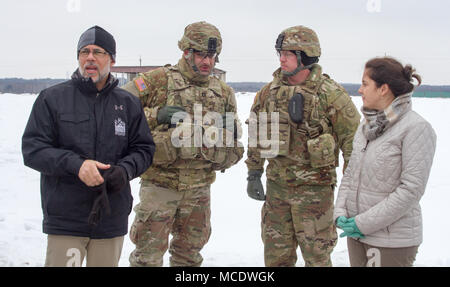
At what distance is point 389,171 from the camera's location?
271cm

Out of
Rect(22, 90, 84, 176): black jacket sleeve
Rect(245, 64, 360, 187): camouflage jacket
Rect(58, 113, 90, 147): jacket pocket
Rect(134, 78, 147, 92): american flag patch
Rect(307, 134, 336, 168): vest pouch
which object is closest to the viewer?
Rect(22, 90, 84, 176): black jacket sleeve

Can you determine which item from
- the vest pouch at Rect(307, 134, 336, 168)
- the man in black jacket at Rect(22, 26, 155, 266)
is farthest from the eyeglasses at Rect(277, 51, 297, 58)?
the man in black jacket at Rect(22, 26, 155, 266)

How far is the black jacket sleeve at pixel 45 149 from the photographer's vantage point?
257cm

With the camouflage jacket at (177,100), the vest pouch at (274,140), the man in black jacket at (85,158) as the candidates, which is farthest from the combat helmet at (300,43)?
the man in black jacket at (85,158)

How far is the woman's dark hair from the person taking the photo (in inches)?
108

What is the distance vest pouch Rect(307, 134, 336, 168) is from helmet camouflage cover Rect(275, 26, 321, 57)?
0.75 metres

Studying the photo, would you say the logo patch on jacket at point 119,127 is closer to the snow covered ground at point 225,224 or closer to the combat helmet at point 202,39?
the combat helmet at point 202,39

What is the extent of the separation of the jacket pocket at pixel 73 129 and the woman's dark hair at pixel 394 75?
1.88 metres

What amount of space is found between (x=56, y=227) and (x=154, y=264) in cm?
122

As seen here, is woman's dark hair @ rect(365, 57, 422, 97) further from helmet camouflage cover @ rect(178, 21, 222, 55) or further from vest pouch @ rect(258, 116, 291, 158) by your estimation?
helmet camouflage cover @ rect(178, 21, 222, 55)

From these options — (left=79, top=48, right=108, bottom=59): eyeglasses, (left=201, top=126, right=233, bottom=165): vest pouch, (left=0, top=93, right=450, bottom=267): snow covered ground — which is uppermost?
(left=79, top=48, right=108, bottom=59): eyeglasses

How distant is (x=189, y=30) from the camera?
154 inches

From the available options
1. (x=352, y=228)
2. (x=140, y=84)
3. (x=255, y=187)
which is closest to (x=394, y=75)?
(x=352, y=228)

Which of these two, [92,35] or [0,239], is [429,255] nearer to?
[92,35]
